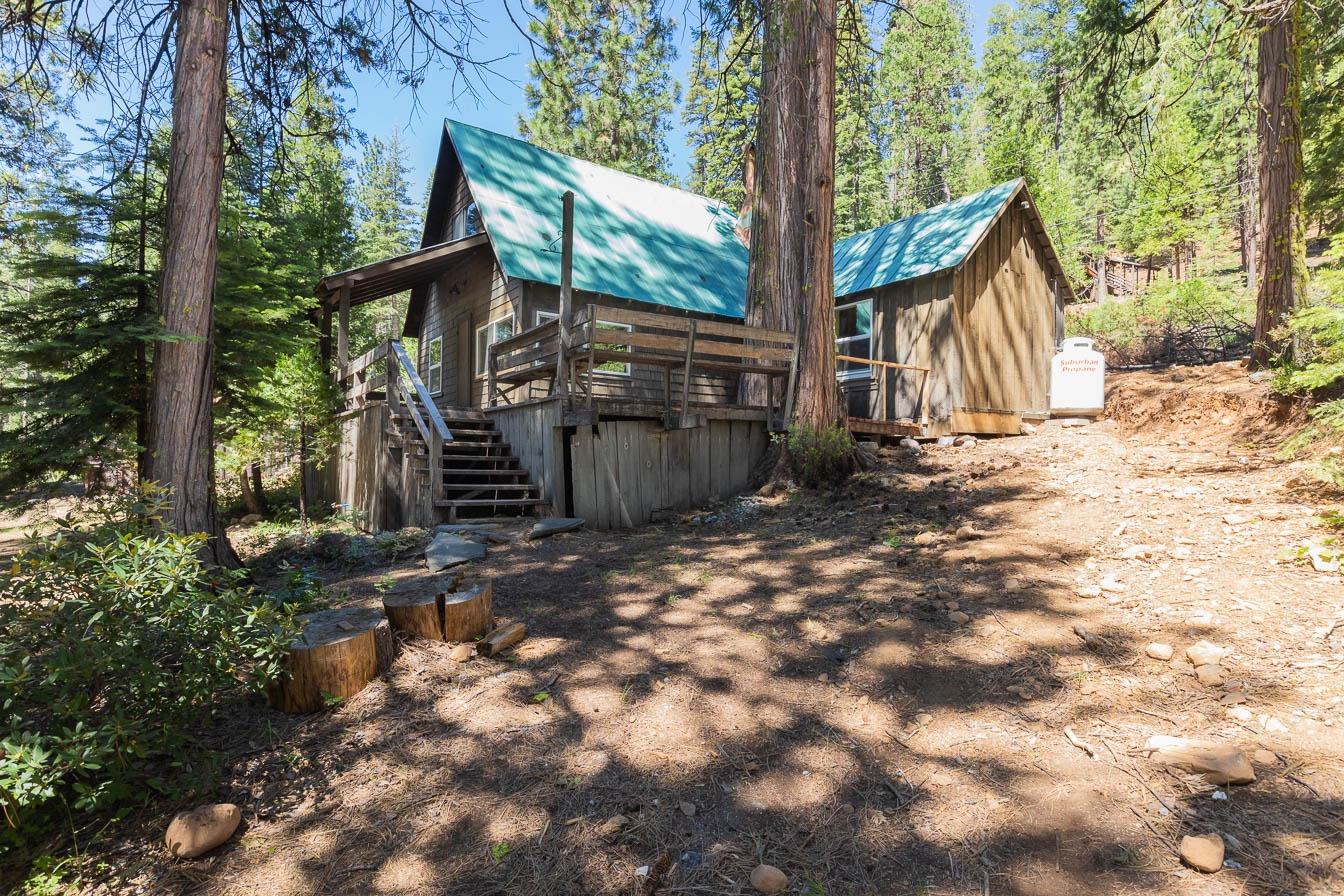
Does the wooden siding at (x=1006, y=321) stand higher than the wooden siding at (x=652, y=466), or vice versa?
the wooden siding at (x=1006, y=321)

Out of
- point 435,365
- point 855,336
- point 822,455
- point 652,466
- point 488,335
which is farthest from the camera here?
point 435,365

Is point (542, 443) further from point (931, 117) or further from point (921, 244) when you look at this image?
point (931, 117)

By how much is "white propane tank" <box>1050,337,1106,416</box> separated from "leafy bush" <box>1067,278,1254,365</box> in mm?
4062

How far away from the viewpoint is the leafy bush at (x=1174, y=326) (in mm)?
16250

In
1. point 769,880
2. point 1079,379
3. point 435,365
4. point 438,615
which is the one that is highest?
point 435,365

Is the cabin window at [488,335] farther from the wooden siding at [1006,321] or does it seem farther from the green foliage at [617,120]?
the green foliage at [617,120]

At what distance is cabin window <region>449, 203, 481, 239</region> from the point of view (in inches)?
542

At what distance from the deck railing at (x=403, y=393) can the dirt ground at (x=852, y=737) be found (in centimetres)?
386

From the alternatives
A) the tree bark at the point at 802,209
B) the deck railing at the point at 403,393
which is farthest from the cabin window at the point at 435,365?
the tree bark at the point at 802,209

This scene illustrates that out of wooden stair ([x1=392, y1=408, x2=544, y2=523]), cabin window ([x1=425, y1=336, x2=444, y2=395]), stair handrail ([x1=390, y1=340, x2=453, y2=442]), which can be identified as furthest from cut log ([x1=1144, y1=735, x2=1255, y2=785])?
cabin window ([x1=425, y1=336, x2=444, y2=395])

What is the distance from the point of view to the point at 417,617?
390 centimetres

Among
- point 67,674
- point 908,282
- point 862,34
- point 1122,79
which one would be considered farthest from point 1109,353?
point 67,674

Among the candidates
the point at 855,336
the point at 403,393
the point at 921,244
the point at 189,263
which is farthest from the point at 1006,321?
the point at 189,263

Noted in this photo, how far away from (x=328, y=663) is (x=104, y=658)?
1026 millimetres
